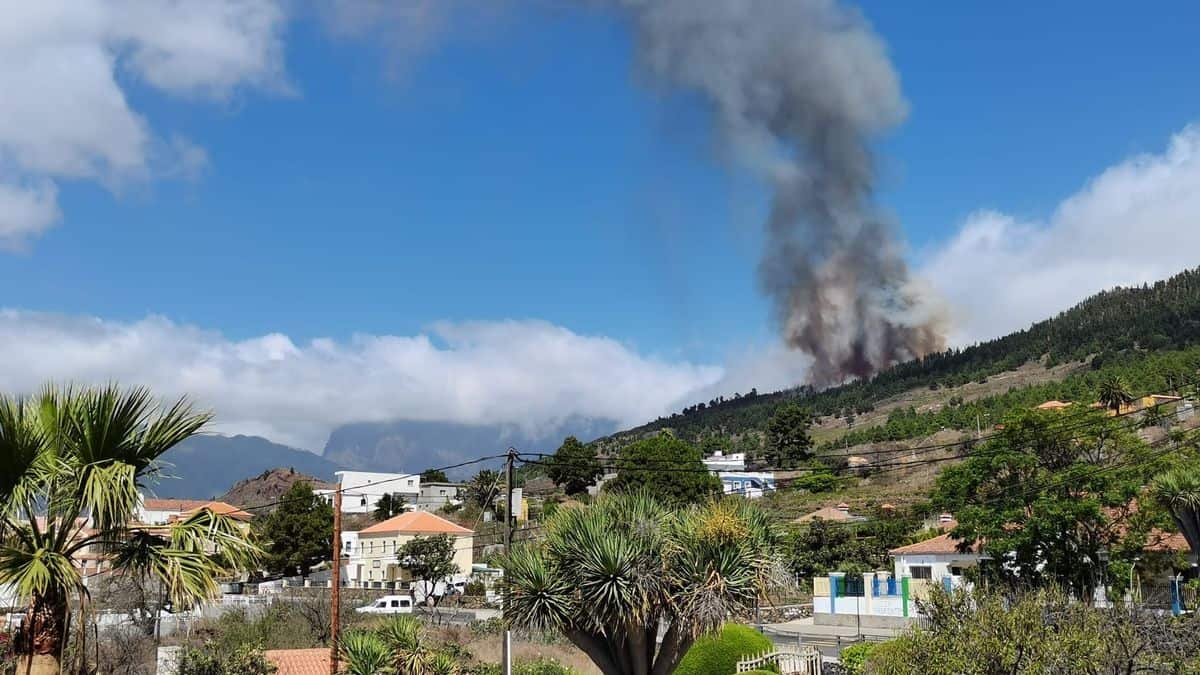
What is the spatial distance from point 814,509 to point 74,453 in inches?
3204

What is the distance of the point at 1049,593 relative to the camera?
11.9 meters

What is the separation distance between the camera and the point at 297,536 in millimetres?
79938

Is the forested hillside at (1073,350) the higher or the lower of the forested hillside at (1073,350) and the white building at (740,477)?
the higher

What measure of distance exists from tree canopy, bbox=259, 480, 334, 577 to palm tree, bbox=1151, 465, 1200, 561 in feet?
211

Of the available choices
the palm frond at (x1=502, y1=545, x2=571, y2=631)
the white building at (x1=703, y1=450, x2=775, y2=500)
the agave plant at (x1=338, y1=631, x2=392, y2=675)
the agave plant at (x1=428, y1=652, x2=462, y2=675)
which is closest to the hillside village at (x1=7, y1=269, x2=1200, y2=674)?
the white building at (x1=703, y1=450, x2=775, y2=500)

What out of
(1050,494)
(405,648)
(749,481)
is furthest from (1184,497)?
(749,481)

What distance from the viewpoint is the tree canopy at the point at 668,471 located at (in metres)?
82.5

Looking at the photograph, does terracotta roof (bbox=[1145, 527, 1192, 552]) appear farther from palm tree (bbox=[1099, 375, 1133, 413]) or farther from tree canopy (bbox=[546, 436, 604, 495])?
tree canopy (bbox=[546, 436, 604, 495])

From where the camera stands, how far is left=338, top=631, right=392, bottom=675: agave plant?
2084cm

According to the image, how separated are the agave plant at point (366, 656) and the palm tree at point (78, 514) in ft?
41.4

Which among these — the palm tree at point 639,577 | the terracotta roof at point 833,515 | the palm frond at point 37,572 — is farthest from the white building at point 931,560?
the palm frond at point 37,572

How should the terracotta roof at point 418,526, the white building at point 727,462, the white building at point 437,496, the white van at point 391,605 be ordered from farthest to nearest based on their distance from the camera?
the white building at point 437,496
the white building at point 727,462
the terracotta roof at point 418,526
the white van at point 391,605

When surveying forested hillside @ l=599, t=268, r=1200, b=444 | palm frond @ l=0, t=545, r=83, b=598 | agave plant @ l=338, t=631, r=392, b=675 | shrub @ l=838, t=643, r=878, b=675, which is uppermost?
forested hillside @ l=599, t=268, r=1200, b=444

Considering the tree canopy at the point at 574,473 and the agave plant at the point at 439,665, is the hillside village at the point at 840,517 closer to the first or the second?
the tree canopy at the point at 574,473
